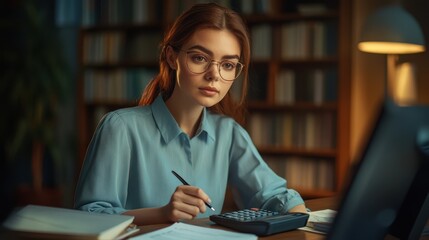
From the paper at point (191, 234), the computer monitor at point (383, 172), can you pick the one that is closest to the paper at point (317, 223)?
the paper at point (191, 234)

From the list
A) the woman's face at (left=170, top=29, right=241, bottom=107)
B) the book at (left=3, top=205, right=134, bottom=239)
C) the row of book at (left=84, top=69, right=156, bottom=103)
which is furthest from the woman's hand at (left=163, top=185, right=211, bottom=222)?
the row of book at (left=84, top=69, right=156, bottom=103)

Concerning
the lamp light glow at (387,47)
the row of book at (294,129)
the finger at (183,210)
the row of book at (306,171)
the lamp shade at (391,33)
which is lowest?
the row of book at (306,171)

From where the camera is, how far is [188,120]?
1.66m

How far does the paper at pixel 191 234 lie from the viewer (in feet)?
3.66

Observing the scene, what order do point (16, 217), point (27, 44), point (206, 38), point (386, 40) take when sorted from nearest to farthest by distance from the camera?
1. point (16, 217)
2. point (206, 38)
3. point (386, 40)
4. point (27, 44)

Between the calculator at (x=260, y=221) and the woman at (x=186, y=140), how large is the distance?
22cm

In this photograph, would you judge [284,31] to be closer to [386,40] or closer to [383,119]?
[386,40]

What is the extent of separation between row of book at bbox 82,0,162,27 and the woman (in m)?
2.65

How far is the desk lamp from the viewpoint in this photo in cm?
328

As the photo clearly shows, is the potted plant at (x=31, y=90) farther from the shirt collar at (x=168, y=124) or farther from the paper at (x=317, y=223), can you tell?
the paper at (x=317, y=223)

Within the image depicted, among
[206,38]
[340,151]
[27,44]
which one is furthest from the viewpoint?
[27,44]

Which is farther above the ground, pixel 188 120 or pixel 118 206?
pixel 188 120

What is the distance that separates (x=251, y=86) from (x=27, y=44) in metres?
1.79

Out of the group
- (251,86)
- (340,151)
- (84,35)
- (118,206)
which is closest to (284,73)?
(251,86)
